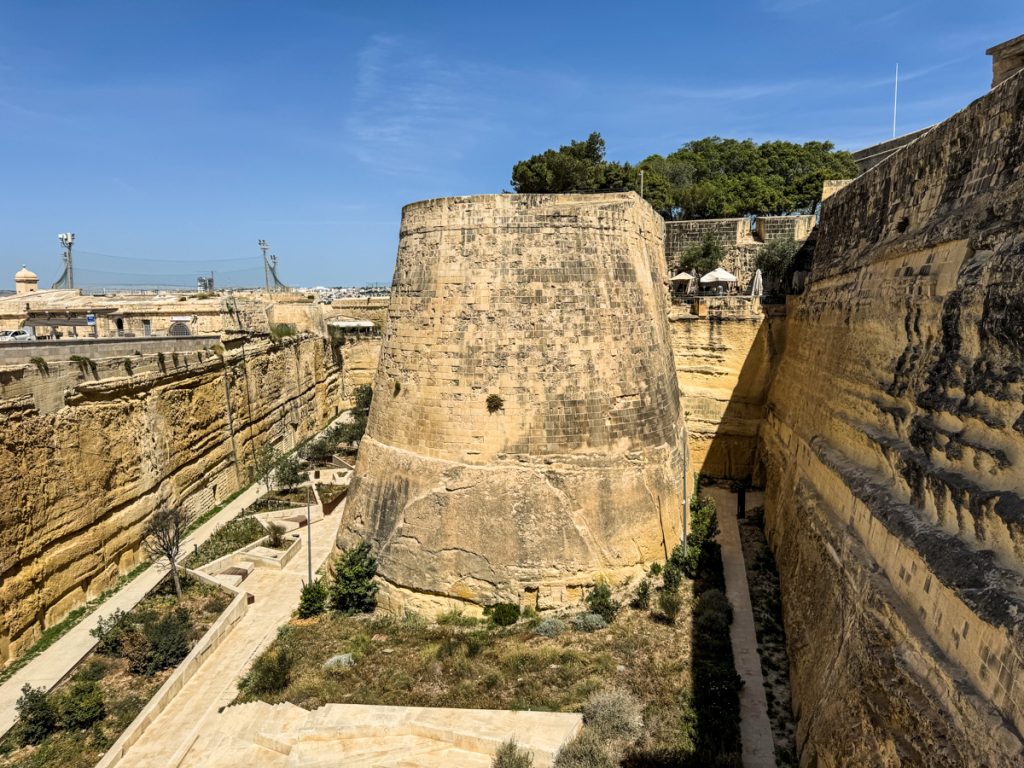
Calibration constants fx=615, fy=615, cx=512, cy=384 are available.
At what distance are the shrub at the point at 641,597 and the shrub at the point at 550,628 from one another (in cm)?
150

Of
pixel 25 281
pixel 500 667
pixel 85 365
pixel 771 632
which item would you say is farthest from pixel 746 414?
pixel 25 281

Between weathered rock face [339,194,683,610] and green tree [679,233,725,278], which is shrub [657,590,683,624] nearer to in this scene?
weathered rock face [339,194,683,610]

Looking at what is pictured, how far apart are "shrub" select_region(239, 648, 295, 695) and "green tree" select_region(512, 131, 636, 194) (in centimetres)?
2144

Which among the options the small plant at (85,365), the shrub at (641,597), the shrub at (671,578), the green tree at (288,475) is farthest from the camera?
the green tree at (288,475)

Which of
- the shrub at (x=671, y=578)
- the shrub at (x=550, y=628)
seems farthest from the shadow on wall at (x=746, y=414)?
the shrub at (x=550, y=628)

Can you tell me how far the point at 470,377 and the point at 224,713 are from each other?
6.61 m

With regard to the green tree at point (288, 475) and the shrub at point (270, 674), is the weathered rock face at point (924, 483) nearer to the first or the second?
the shrub at point (270, 674)

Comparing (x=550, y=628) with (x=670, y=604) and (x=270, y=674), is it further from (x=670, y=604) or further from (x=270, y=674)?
(x=270, y=674)

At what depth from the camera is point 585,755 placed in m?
7.71

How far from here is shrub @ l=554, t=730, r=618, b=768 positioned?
756 centimetres

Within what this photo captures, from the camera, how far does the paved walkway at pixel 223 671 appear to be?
8.83 meters

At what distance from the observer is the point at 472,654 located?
1018 cm

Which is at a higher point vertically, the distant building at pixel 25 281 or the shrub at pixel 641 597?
the distant building at pixel 25 281

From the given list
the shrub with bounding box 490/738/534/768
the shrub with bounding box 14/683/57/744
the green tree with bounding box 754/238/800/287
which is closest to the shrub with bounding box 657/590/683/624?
the shrub with bounding box 490/738/534/768
